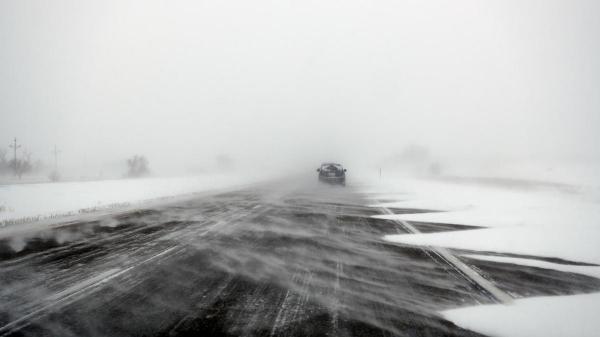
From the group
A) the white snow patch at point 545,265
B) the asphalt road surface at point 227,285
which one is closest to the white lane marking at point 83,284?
the asphalt road surface at point 227,285

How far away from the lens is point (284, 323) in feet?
9.15

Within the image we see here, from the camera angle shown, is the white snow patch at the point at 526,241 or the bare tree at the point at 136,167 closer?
the white snow patch at the point at 526,241

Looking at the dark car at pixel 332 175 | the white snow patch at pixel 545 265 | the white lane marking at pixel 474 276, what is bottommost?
the white snow patch at pixel 545 265

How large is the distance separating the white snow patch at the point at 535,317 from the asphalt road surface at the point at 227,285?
197 mm

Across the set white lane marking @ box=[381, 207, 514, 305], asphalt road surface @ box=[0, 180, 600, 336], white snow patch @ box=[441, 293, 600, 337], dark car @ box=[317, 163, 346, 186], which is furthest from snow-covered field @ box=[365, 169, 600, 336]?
dark car @ box=[317, 163, 346, 186]

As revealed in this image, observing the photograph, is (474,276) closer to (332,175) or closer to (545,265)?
(545,265)

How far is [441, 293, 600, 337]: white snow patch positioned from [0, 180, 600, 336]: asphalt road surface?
20 centimetres

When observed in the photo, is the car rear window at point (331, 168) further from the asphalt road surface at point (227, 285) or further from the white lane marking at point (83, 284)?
the white lane marking at point (83, 284)

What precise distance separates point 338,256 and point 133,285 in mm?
3061

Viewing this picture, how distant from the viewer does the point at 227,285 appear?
3.81 metres

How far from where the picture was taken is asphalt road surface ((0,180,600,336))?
2768 millimetres

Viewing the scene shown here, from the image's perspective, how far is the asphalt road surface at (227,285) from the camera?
2.77 meters

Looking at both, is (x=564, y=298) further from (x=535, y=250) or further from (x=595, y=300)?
(x=535, y=250)

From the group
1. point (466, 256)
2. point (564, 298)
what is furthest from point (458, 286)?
point (466, 256)
